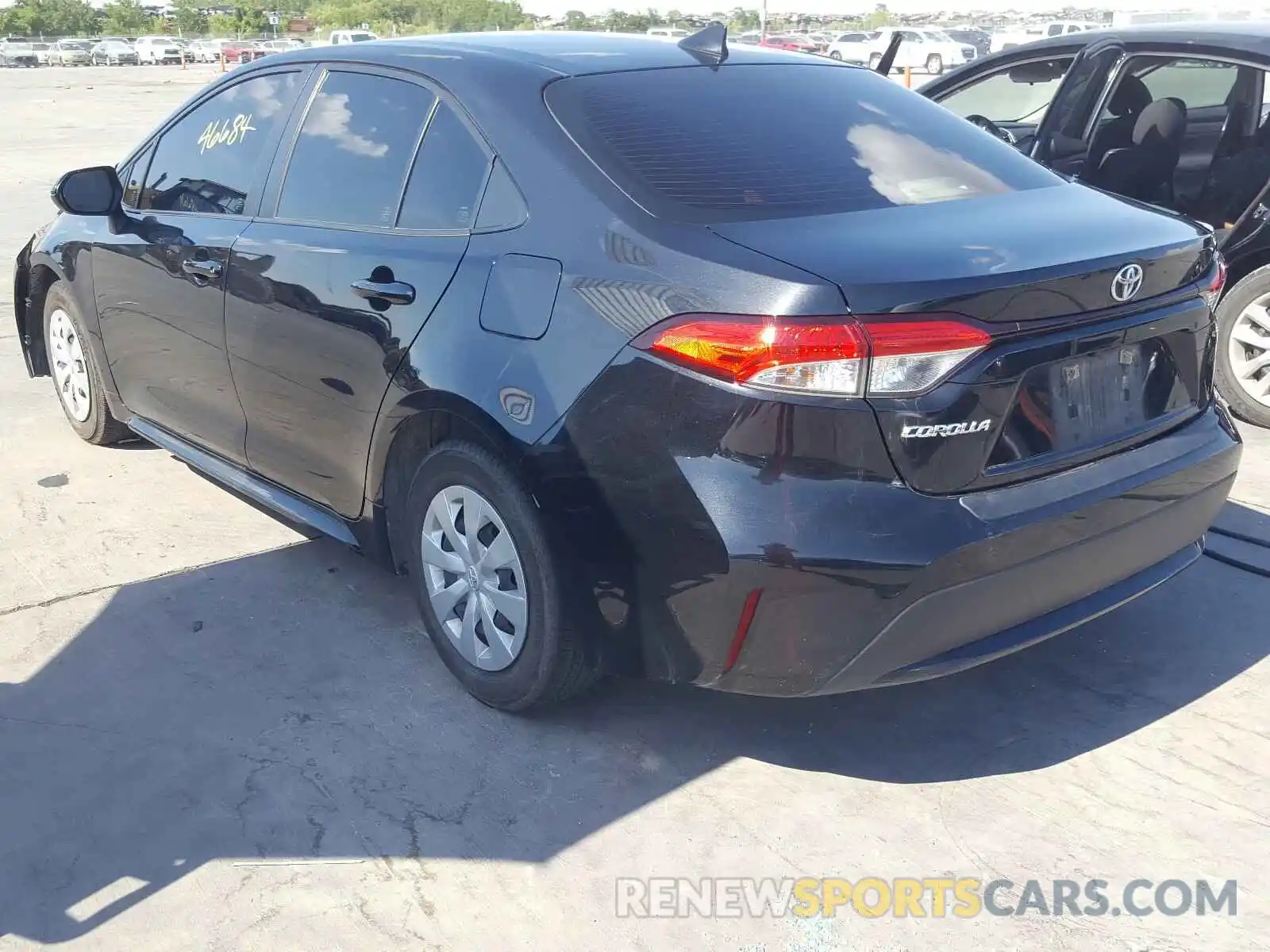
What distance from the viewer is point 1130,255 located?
2898 mm

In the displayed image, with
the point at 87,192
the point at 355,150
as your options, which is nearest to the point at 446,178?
the point at 355,150

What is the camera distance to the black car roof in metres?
3.41

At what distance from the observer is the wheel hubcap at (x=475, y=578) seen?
10.4ft

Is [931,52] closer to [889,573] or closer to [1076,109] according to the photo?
[1076,109]

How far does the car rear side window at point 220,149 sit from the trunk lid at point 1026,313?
6.30ft

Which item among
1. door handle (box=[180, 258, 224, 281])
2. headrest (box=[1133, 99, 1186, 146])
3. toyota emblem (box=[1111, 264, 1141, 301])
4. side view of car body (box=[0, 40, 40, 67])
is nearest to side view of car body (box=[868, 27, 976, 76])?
headrest (box=[1133, 99, 1186, 146])

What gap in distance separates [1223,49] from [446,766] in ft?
15.2

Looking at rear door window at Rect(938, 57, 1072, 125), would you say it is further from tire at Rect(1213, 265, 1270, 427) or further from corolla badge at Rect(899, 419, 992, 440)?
corolla badge at Rect(899, 419, 992, 440)

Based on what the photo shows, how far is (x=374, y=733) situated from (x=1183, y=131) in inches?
184

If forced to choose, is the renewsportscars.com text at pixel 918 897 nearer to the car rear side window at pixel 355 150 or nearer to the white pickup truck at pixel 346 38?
the car rear side window at pixel 355 150

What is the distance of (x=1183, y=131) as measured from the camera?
231 inches

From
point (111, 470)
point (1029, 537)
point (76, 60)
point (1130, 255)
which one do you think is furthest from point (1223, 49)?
point (76, 60)

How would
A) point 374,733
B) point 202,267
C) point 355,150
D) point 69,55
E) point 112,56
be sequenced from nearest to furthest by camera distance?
Result: point 374,733
point 355,150
point 202,267
point 69,55
point 112,56

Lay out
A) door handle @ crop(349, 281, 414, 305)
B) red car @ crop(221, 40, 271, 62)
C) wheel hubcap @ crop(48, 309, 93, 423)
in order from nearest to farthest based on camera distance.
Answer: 1. door handle @ crop(349, 281, 414, 305)
2. wheel hubcap @ crop(48, 309, 93, 423)
3. red car @ crop(221, 40, 271, 62)
